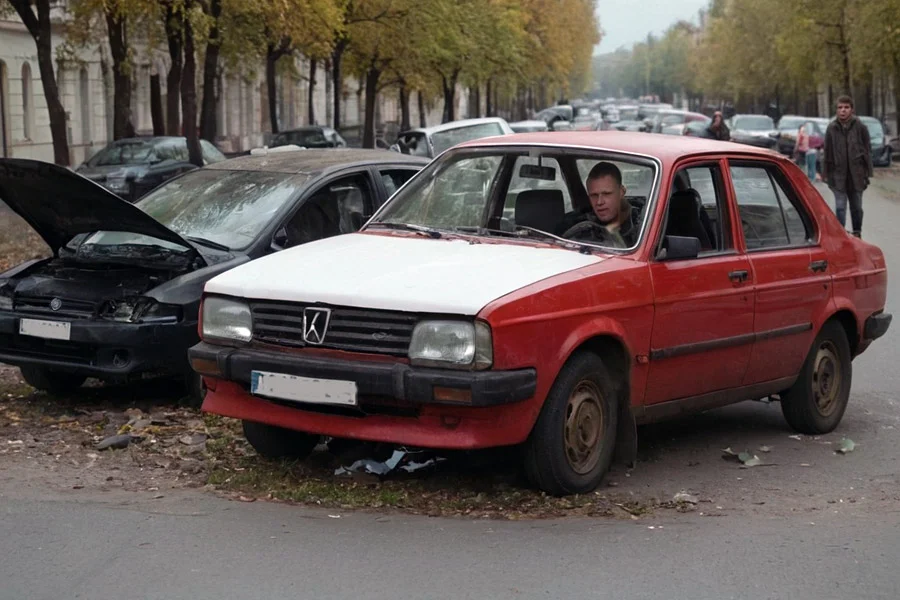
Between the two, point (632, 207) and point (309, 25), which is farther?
point (309, 25)

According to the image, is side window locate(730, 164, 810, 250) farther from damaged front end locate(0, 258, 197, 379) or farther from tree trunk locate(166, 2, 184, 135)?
tree trunk locate(166, 2, 184, 135)

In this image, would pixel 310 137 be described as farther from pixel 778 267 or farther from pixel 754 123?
pixel 778 267

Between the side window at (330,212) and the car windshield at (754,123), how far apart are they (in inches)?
1790

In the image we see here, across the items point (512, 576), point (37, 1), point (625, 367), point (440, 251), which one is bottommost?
point (512, 576)

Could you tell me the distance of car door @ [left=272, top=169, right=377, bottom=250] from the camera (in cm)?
920

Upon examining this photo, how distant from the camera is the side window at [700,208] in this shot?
7.40 metres

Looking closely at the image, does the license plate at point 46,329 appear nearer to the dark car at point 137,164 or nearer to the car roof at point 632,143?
the car roof at point 632,143

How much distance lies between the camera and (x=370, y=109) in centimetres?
4931

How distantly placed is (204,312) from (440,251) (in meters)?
1.11

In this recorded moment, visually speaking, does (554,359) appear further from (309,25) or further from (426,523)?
(309,25)

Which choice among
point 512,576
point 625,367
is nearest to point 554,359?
point 625,367

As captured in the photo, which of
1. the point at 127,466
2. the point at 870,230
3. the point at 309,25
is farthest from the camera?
the point at 309,25

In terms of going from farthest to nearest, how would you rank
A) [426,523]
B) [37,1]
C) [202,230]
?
[37,1]
[202,230]
[426,523]

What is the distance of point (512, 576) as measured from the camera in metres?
5.22
